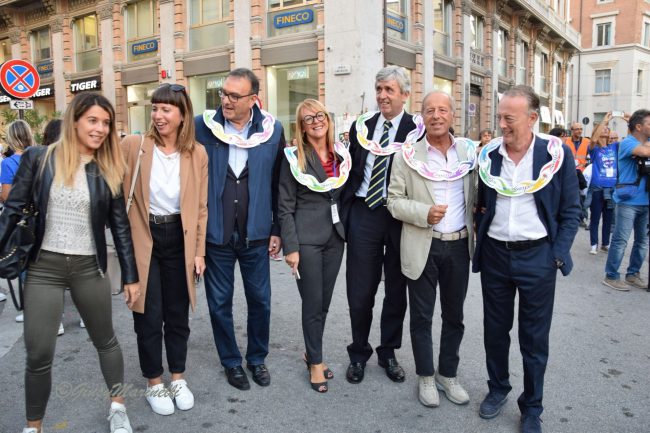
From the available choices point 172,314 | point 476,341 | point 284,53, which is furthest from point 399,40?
point 172,314

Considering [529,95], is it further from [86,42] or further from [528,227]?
[86,42]

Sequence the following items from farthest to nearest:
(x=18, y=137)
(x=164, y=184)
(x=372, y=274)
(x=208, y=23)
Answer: (x=208, y=23) < (x=18, y=137) < (x=372, y=274) < (x=164, y=184)

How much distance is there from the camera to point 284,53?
1731cm

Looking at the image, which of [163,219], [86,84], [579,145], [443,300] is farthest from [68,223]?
[86,84]

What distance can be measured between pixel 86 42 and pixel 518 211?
81.7ft

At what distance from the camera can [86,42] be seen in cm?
2344

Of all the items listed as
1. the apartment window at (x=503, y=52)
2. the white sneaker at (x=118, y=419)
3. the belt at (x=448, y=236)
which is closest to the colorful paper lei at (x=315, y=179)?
the belt at (x=448, y=236)

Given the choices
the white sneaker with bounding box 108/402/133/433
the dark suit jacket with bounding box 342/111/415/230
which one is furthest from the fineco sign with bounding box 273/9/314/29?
the white sneaker with bounding box 108/402/133/433

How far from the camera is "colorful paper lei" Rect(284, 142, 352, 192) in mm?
3545

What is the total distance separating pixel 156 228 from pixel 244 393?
1302 mm

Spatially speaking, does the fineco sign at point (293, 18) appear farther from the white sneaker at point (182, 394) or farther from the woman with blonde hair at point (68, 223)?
the white sneaker at point (182, 394)

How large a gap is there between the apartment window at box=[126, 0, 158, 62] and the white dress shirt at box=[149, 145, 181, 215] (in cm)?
1915

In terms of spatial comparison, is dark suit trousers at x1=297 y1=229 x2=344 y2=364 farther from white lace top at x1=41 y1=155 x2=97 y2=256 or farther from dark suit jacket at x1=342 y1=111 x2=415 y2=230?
white lace top at x1=41 y1=155 x2=97 y2=256

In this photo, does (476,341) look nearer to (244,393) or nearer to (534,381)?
(534,381)
